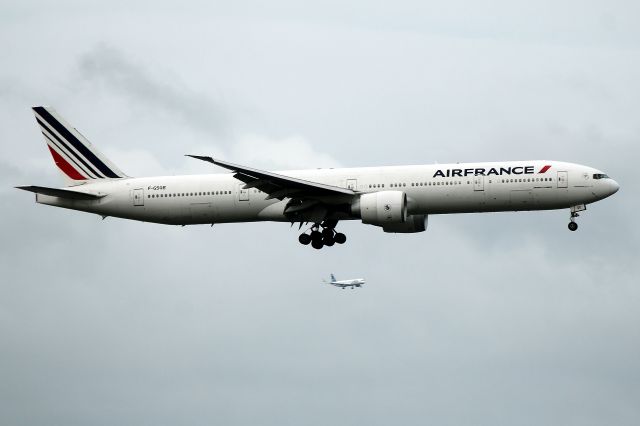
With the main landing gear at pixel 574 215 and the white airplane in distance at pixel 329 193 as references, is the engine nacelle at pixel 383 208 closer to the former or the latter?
the white airplane in distance at pixel 329 193

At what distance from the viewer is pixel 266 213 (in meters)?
75.3

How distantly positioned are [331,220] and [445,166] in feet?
24.2

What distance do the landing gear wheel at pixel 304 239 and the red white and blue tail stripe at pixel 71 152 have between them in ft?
38.8

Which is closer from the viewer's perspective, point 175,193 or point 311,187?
point 311,187

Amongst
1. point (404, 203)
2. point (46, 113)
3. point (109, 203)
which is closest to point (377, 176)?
point (404, 203)

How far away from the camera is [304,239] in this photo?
76000 mm

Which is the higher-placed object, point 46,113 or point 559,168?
point 46,113

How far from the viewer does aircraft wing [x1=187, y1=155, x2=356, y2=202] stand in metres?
71.0

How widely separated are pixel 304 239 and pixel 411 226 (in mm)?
6215

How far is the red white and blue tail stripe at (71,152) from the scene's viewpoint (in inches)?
3159

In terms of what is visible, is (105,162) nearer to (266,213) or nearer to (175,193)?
(175,193)

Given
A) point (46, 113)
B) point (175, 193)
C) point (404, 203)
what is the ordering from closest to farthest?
point (404, 203)
point (175, 193)
point (46, 113)

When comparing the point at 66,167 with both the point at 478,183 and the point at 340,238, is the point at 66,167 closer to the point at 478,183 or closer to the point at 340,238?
the point at 340,238

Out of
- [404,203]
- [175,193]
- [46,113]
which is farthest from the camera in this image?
[46,113]
